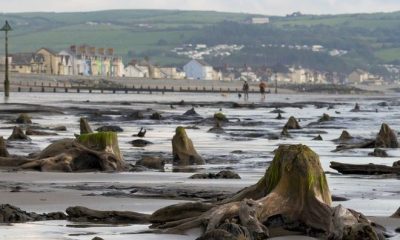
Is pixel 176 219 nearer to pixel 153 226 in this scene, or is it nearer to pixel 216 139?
pixel 153 226

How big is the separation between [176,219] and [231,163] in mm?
10642

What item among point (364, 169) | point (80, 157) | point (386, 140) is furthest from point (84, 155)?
point (386, 140)

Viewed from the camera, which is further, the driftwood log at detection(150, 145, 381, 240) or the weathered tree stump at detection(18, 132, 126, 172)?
the weathered tree stump at detection(18, 132, 126, 172)

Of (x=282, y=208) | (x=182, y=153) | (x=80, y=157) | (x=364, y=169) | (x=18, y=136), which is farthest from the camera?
(x=18, y=136)

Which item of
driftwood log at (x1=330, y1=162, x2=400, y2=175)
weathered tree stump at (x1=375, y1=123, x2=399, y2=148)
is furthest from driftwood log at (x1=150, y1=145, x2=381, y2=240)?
weathered tree stump at (x1=375, y1=123, x2=399, y2=148)

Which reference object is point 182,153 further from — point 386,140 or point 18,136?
point 386,140

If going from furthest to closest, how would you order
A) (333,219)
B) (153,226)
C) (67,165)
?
(67,165) → (153,226) → (333,219)

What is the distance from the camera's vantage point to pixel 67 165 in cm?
1888

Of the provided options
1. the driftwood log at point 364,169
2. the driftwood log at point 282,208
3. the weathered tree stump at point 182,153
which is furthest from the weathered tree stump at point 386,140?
the driftwood log at point 282,208

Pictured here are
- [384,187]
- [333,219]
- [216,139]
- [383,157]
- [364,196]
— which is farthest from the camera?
[216,139]

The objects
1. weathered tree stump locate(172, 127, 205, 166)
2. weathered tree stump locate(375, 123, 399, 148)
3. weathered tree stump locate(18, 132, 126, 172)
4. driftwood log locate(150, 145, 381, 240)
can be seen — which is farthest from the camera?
weathered tree stump locate(375, 123, 399, 148)

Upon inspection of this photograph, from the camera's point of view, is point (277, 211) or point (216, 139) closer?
point (277, 211)

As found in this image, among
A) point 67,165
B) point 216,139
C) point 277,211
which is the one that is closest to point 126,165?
point 67,165

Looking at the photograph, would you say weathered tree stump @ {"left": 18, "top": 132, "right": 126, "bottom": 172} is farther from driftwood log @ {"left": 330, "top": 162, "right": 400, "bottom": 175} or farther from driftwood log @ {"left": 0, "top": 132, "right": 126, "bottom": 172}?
driftwood log @ {"left": 330, "top": 162, "right": 400, "bottom": 175}
